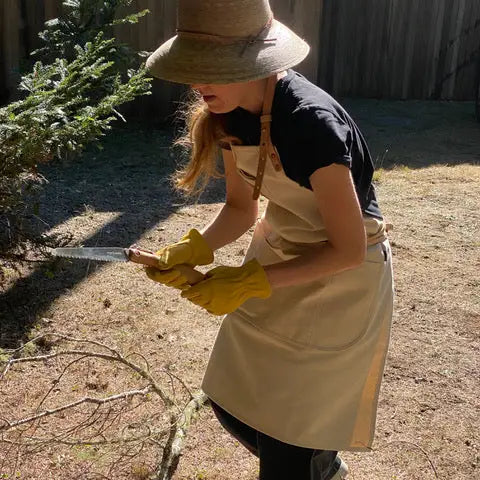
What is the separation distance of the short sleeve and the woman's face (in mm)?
151

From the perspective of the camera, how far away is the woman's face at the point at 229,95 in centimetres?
179

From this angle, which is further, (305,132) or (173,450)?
(173,450)

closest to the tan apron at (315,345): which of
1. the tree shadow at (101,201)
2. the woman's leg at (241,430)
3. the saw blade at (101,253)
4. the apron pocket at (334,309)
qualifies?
the apron pocket at (334,309)

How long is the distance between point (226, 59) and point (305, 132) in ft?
0.86

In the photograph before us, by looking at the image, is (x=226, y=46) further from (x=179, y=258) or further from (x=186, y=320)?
(x=186, y=320)

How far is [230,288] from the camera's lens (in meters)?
1.85

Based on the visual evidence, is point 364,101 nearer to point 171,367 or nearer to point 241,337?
point 171,367

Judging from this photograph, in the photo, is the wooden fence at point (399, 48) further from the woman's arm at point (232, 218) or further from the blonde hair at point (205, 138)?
the blonde hair at point (205, 138)

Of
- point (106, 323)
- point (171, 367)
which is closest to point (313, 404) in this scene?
point (171, 367)

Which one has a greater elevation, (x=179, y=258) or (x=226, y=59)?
(x=226, y=59)

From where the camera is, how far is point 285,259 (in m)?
2.05

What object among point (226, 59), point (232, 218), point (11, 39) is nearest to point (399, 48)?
point (11, 39)

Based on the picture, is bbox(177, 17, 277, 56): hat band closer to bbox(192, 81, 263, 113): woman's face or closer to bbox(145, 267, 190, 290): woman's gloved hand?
bbox(192, 81, 263, 113): woman's face

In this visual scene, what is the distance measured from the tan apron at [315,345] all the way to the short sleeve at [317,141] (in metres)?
0.20
